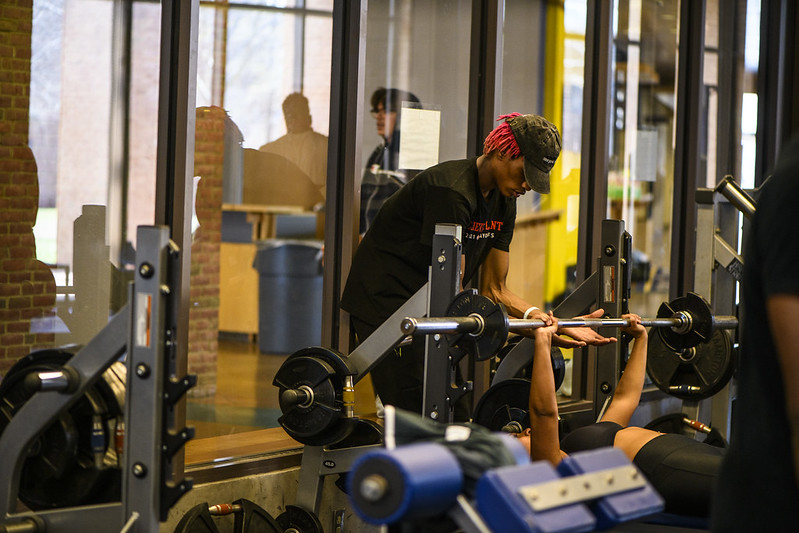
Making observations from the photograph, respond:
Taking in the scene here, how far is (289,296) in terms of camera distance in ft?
15.8

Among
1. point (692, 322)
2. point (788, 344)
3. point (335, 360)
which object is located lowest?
point (335, 360)

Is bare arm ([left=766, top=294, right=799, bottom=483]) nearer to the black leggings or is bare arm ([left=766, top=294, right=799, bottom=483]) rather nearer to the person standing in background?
the black leggings

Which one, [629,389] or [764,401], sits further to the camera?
[629,389]

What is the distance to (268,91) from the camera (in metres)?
4.49

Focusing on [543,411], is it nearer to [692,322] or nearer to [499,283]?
[499,283]

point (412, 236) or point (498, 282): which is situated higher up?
point (412, 236)

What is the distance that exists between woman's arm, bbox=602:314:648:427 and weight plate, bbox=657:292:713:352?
0.45 metres

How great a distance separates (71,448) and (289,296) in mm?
2122


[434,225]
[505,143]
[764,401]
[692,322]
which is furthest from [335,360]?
[764,401]

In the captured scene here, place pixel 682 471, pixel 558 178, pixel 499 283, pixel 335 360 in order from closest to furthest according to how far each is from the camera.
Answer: pixel 682 471, pixel 335 360, pixel 499 283, pixel 558 178

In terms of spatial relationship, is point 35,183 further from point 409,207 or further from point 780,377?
point 780,377

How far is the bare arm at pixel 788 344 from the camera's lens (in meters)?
1.48

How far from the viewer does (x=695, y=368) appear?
4.38 metres

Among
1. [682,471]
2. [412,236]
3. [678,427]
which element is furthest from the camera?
[678,427]
